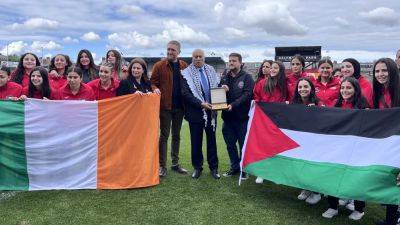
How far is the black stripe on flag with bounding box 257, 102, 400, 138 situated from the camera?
456 cm

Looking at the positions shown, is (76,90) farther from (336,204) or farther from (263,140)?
(336,204)

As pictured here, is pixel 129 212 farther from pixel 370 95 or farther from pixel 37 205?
pixel 370 95

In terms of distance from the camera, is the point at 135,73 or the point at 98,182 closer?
the point at 98,182

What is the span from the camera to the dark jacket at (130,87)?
20.3 feet

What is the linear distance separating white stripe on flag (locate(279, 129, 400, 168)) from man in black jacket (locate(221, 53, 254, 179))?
126 cm

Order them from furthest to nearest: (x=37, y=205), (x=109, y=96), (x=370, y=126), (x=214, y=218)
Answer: (x=109, y=96)
(x=37, y=205)
(x=214, y=218)
(x=370, y=126)

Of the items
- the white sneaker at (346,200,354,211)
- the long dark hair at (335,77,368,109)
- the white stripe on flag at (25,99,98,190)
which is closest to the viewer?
the long dark hair at (335,77,368,109)

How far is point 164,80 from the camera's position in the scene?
6.71 m

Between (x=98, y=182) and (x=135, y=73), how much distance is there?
1.71 meters

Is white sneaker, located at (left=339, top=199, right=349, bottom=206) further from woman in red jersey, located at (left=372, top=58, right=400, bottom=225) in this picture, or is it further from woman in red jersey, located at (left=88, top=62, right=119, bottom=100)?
woman in red jersey, located at (left=88, top=62, right=119, bottom=100)

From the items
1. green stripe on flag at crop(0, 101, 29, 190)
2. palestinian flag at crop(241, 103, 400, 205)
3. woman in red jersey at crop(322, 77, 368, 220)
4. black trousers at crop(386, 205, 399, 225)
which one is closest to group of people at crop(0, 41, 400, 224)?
green stripe on flag at crop(0, 101, 29, 190)

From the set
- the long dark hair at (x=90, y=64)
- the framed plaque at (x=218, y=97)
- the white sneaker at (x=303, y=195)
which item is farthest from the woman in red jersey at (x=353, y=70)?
the long dark hair at (x=90, y=64)

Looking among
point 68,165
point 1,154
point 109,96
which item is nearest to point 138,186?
point 68,165

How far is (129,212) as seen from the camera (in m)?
5.11
